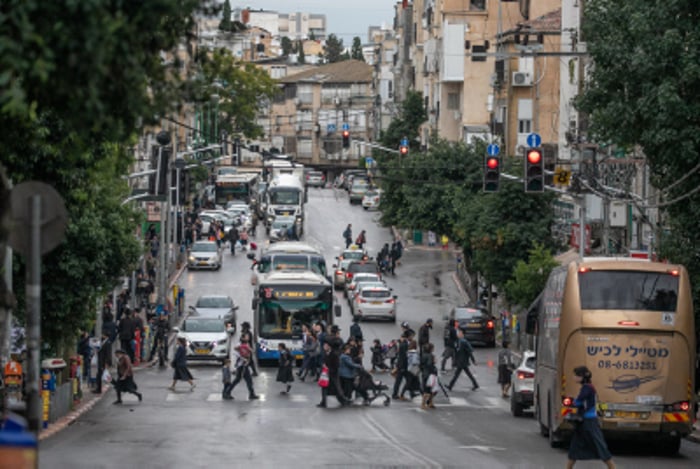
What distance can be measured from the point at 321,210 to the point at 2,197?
325 feet

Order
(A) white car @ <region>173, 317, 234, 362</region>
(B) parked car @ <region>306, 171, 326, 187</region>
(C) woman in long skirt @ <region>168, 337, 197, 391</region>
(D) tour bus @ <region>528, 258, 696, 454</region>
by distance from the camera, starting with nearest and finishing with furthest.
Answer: (D) tour bus @ <region>528, 258, 696, 454</region> → (C) woman in long skirt @ <region>168, 337, 197, 391</region> → (A) white car @ <region>173, 317, 234, 362</region> → (B) parked car @ <region>306, 171, 326, 187</region>

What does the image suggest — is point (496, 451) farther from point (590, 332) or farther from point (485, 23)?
point (485, 23)

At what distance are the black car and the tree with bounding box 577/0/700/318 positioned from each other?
79.1 ft

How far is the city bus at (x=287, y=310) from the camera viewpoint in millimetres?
48500

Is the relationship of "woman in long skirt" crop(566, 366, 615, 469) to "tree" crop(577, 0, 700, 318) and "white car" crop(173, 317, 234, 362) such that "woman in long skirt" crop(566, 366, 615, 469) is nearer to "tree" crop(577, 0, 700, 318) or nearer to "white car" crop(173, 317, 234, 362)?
"tree" crop(577, 0, 700, 318)

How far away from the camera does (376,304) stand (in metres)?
62.2

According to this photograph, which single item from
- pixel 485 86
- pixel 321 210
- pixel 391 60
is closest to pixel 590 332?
pixel 485 86

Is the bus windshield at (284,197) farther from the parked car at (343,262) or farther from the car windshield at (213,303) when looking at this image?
the car windshield at (213,303)

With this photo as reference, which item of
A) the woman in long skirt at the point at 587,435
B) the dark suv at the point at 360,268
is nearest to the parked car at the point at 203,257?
the dark suv at the point at 360,268

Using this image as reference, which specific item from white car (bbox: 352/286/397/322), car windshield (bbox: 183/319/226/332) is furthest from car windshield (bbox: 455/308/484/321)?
car windshield (bbox: 183/319/226/332)

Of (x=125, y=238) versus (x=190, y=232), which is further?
(x=190, y=232)

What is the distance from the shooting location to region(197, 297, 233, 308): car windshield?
193 ft

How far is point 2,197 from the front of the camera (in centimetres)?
1346

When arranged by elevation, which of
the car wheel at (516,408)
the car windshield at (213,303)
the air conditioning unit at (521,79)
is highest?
the air conditioning unit at (521,79)
